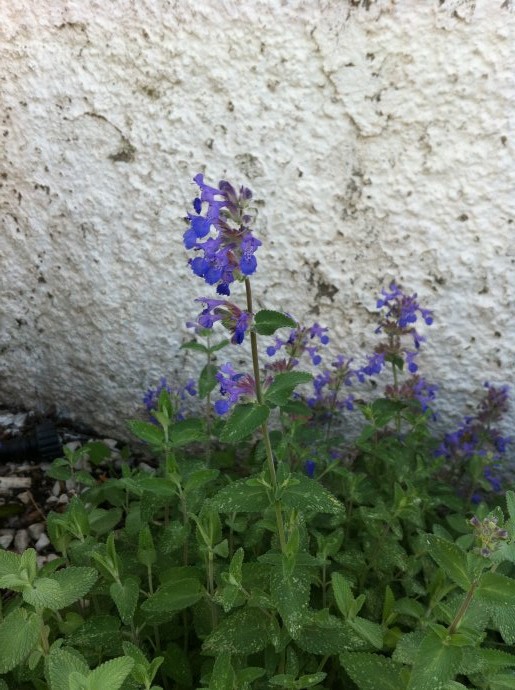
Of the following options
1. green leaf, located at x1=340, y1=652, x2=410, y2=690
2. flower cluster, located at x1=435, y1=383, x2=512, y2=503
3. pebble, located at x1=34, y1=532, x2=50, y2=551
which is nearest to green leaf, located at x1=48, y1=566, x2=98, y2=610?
green leaf, located at x1=340, y1=652, x2=410, y2=690

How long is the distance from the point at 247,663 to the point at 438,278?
4.18 feet

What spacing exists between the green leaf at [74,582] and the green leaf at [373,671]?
521 millimetres

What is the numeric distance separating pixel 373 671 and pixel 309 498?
1.14ft

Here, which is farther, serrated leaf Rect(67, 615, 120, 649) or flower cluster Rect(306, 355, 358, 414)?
flower cluster Rect(306, 355, 358, 414)

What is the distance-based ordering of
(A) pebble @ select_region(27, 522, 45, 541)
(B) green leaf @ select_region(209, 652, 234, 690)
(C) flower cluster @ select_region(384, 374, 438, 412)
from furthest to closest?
(A) pebble @ select_region(27, 522, 45, 541) < (C) flower cluster @ select_region(384, 374, 438, 412) < (B) green leaf @ select_region(209, 652, 234, 690)

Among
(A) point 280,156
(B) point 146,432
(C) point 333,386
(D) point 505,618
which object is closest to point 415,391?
(C) point 333,386

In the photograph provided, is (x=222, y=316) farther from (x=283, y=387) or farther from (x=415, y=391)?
(x=415, y=391)

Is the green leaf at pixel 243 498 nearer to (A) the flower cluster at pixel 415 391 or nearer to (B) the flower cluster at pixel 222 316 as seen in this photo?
(B) the flower cluster at pixel 222 316

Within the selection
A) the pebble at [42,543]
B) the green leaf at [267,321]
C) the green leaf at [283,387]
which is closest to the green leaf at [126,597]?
the green leaf at [283,387]

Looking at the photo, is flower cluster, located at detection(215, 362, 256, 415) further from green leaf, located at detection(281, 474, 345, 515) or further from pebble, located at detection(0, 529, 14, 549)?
pebble, located at detection(0, 529, 14, 549)

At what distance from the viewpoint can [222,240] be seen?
123cm

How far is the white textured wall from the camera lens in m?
1.90

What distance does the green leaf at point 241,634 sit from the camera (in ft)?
4.41

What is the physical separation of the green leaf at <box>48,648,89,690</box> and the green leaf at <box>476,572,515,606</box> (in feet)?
2.32
